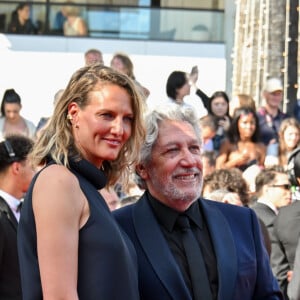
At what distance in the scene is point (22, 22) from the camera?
1858cm

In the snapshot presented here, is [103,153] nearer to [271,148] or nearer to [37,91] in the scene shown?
[271,148]

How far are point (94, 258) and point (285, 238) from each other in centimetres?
406

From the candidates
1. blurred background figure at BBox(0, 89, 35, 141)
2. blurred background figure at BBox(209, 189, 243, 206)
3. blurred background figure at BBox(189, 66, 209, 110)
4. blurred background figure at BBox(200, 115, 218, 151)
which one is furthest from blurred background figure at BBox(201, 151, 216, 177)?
blurred background figure at BBox(209, 189, 243, 206)

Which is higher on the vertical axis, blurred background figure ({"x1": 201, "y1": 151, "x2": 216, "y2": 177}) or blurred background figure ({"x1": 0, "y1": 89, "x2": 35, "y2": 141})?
blurred background figure ({"x1": 0, "y1": 89, "x2": 35, "y2": 141})

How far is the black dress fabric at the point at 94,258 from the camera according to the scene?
3541 millimetres

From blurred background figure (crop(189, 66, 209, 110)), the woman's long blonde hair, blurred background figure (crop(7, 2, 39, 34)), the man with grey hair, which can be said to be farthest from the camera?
blurred background figure (crop(7, 2, 39, 34))

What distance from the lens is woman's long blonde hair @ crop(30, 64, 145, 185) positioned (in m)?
3.72

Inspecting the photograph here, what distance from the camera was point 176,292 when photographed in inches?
156

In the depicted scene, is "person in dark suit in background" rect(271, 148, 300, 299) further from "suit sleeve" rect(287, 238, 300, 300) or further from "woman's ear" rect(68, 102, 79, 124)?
"woman's ear" rect(68, 102, 79, 124)

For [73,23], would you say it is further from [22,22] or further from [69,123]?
[69,123]

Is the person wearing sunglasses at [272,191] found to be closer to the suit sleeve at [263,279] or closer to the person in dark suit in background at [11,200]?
the person in dark suit in background at [11,200]

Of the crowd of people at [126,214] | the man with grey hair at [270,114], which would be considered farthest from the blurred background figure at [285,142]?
the crowd of people at [126,214]

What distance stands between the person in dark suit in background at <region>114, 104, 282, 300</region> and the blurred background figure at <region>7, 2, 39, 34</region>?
1431 cm

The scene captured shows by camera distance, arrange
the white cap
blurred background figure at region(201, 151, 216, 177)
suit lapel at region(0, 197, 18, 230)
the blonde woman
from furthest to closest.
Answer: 1. the white cap
2. blurred background figure at region(201, 151, 216, 177)
3. suit lapel at region(0, 197, 18, 230)
4. the blonde woman
